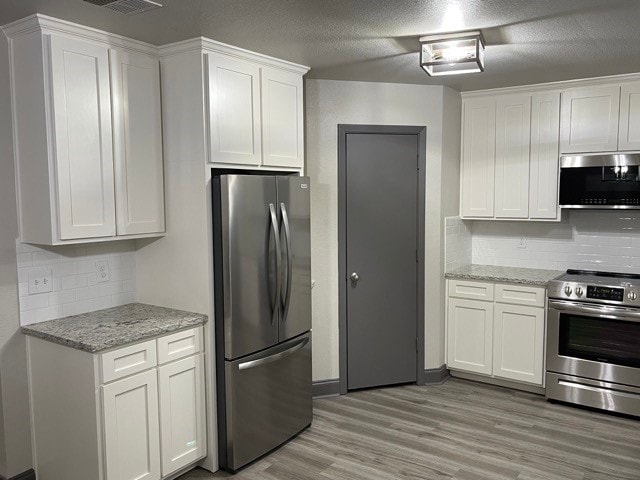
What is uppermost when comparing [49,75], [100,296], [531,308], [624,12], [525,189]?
[624,12]

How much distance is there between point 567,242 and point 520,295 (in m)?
0.73

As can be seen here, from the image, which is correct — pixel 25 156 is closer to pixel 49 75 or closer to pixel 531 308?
pixel 49 75

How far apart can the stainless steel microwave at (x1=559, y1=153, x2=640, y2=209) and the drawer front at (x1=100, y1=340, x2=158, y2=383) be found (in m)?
3.24

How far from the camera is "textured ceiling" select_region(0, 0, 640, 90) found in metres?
2.52

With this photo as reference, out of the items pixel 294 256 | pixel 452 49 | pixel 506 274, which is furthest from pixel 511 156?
pixel 294 256

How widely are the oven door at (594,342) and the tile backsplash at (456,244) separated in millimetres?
892

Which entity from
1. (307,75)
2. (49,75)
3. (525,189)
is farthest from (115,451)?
(525,189)

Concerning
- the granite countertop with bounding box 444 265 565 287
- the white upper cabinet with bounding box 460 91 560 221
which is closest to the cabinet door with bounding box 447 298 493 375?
the granite countertop with bounding box 444 265 565 287

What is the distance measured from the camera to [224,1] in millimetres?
2451

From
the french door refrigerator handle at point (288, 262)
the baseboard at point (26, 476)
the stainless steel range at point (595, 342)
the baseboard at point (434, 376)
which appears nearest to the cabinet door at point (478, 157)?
the stainless steel range at point (595, 342)

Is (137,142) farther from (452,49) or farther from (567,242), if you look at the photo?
(567,242)

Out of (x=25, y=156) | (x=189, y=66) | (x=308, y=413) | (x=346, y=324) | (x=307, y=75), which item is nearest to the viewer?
(x=25, y=156)

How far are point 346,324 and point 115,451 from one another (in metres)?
2.05

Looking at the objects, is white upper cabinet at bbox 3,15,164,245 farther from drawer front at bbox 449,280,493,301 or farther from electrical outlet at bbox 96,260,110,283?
drawer front at bbox 449,280,493,301
